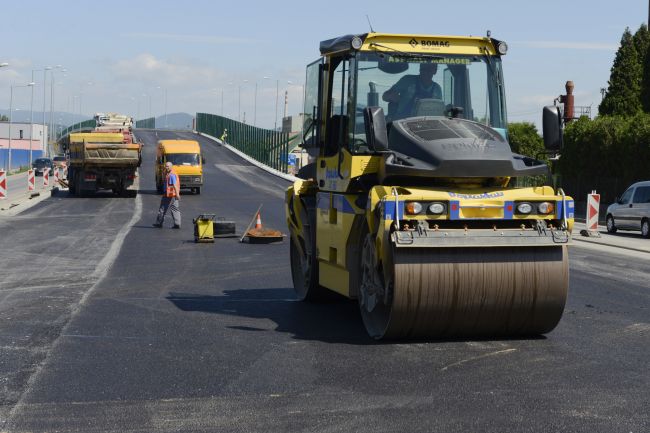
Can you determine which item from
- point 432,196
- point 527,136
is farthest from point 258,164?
point 432,196

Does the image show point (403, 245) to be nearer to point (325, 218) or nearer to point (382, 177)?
point (382, 177)

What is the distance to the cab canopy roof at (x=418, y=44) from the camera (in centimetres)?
1108

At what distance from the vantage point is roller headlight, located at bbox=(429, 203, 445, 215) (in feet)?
31.8

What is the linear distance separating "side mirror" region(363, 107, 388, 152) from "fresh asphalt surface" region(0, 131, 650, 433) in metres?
1.87

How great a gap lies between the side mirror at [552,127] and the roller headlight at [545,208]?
74 cm

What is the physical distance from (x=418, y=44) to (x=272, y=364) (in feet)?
13.0

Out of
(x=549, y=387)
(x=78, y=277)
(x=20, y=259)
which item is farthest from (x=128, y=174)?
(x=549, y=387)

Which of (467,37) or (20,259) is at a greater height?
(467,37)

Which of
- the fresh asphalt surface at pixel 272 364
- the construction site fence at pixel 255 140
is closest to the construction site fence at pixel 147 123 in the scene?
the construction site fence at pixel 255 140

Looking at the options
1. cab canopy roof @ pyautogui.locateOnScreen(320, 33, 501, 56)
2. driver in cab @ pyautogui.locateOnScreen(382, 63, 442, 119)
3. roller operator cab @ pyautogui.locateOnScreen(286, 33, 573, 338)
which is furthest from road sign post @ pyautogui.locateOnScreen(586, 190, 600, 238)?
driver in cab @ pyautogui.locateOnScreen(382, 63, 442, 119)

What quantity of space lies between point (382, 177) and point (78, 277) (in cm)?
761

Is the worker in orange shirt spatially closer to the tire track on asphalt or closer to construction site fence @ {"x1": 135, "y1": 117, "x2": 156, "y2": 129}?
the tire track on asphalt

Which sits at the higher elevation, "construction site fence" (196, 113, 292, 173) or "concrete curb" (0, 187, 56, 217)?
"construction site fence" (196, 113, 292, 173)

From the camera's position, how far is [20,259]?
63.7 feet
